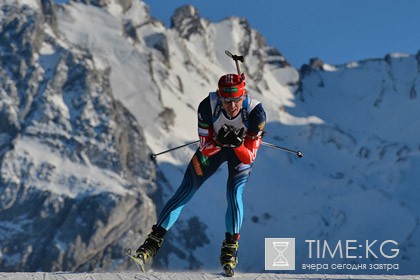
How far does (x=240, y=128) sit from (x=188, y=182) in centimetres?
186

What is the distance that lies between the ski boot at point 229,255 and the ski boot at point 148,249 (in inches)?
62.0

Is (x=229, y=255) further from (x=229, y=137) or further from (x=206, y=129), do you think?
(x=206, y=129)

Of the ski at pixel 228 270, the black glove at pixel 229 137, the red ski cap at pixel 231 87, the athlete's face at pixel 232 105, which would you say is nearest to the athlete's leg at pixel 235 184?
the black glove at pixel 229 137

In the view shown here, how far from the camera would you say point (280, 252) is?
24.1 m

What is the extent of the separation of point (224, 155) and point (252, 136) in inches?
34.9

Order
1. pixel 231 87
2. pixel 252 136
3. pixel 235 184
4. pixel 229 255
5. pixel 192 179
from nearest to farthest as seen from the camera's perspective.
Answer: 1. pixel 231 87
2. pixel 252 136
3. pixel 229 255
4. pixel 235 184
5. pixel 192 179

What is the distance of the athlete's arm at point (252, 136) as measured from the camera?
18578 mm

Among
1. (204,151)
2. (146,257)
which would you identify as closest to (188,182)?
(204,151)

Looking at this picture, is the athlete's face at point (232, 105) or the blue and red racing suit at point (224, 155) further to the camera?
the blue and red racing suit at point (224, 155)

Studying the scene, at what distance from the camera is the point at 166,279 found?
17234 millimetres

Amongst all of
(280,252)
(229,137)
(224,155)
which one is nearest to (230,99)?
(229,137)

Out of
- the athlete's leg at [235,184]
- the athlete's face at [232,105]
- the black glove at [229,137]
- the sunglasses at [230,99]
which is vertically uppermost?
the sunglasses at [230,99]

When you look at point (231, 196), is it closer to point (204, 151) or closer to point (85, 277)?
point (204, 151)

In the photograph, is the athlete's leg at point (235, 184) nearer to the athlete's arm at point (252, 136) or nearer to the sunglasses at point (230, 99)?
the athlete's arm at point (252, 136)
